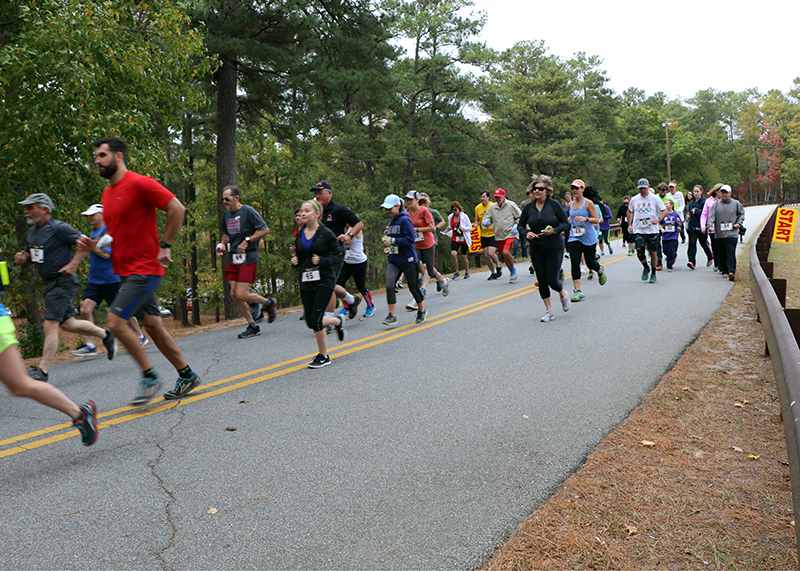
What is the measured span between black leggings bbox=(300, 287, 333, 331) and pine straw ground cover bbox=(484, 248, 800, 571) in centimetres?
350

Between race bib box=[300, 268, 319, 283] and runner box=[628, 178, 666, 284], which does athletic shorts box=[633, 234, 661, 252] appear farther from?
race bib box=[300, 268, 319, 283]

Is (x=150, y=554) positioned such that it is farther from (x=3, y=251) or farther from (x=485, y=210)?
(x=485, y=210)

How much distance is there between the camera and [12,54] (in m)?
8.65

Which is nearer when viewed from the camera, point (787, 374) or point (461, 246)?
point (787, 374)

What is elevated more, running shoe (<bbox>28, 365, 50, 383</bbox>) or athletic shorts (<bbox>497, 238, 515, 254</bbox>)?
athletic shorts (<bbox>497, 238, 515, 254</bbox>)

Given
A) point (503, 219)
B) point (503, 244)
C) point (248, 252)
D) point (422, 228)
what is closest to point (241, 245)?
point (248, 252)

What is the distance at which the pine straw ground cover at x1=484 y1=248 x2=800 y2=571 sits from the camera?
118 inches

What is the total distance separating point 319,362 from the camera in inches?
280

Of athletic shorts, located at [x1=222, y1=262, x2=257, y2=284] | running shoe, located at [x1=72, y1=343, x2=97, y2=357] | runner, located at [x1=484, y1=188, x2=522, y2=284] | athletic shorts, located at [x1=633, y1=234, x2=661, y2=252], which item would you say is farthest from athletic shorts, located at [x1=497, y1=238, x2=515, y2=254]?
running shoe, located at [x1=72, y1=343, x2=97, y2=357]

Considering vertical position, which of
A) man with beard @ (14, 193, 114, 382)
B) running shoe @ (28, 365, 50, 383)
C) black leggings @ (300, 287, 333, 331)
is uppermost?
man with beard @ (14, 193, 114, 382)

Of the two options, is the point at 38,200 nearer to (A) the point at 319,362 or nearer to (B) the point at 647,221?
(A) the point at 319,362

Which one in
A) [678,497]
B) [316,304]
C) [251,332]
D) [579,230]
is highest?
[579,230]

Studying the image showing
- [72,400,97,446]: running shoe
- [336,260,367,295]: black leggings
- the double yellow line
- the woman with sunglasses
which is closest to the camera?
[72,400,97,446]: running shoe

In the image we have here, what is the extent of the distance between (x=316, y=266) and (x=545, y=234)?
3.89m
